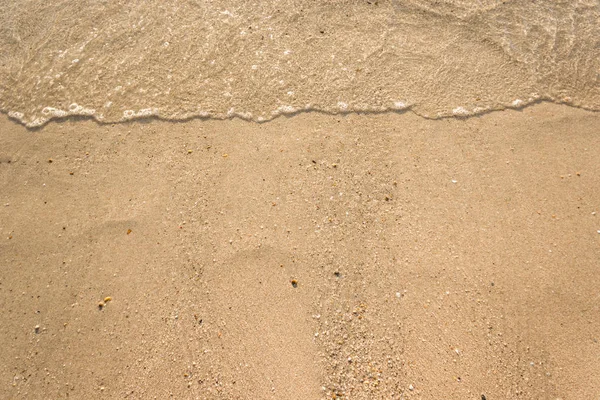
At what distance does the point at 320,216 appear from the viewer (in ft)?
8.04

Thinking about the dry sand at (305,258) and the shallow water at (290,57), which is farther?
the shallow water at (290,57)

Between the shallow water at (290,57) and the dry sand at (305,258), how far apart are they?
0.71 ft

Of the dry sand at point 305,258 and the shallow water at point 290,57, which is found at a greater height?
the shallow water at point 290,57

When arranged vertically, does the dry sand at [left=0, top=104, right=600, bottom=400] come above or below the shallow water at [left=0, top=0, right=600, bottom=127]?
below

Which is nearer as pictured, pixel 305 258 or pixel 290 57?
pixel 305 258

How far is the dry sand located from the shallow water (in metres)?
0.22

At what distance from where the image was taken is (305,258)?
230 cm

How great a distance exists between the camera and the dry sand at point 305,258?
201 centimetres

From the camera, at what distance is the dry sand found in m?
2.01

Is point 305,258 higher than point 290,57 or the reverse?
the reverse

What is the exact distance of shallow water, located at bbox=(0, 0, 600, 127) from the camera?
3.01m

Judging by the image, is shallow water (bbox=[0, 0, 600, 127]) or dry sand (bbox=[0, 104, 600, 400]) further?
shallow water (bbox=[0, 0, 600, 127])

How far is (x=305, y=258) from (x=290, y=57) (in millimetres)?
1764

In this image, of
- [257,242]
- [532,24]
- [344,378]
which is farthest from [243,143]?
[532,24]
